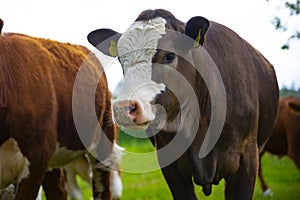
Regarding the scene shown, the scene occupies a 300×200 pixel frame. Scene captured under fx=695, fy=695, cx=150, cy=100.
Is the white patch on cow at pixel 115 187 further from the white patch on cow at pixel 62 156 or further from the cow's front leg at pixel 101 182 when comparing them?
the white patch on cow at pixel 62 156

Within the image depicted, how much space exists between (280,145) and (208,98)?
7531mm

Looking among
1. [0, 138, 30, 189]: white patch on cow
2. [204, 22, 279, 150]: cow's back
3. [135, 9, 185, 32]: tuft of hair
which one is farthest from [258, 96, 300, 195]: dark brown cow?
[135, 9, 185, 32]: tuft of hair

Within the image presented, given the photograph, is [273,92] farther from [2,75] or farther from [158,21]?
[2,75]

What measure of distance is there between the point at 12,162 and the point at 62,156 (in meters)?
0.96

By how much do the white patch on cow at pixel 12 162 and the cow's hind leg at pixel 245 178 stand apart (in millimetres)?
1993

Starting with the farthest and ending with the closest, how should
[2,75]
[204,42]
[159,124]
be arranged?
[2,75] < [204,42] < [159,124]

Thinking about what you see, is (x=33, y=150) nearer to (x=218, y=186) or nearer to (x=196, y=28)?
(x=196, y=28)

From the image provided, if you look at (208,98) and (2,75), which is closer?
(208,98)

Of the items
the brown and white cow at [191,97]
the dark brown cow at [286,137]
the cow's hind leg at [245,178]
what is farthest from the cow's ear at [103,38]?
the dark brown cow at [286,137]

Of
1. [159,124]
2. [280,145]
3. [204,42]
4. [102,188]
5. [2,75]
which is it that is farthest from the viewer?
[280,145]

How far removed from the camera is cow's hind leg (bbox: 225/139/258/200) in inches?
234

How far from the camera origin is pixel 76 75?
777 cm

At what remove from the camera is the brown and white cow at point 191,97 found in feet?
16.7

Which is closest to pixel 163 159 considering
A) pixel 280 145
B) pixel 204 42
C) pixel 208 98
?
pixel 208 98
